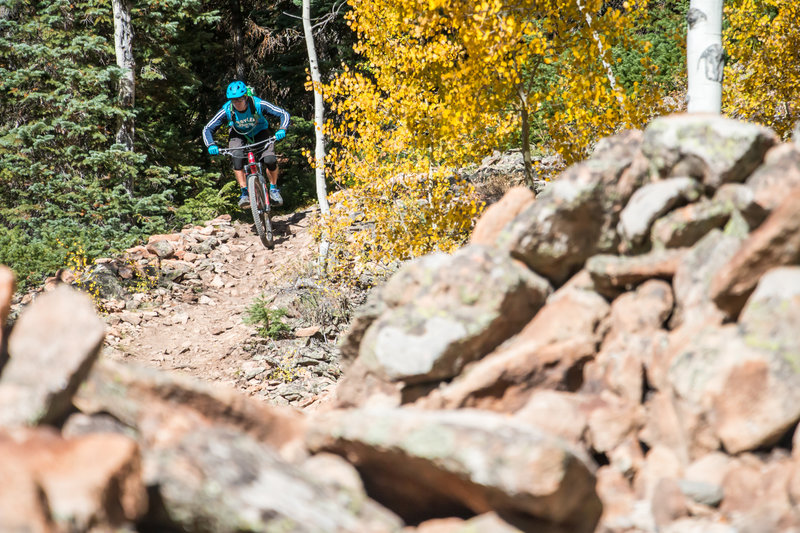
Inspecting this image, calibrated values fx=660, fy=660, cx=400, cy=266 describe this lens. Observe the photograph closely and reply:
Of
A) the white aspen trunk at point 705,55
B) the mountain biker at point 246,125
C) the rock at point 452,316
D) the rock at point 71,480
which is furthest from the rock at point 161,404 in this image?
the mountain biker at point 246,125

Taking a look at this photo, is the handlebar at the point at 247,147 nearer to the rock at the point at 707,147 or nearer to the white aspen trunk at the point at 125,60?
the white aspen trunk at the point at 125,60

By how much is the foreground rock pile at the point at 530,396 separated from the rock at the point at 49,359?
12mm

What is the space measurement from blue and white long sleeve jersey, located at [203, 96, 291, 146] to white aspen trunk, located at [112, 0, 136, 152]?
406 cm

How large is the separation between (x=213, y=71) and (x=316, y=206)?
21.4 feet

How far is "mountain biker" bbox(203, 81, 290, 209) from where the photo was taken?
11.2m

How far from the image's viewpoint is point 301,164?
19453 mm

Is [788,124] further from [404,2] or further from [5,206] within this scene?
[5,206]

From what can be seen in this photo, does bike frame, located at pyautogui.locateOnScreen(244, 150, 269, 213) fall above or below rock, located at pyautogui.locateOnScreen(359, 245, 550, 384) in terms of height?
above

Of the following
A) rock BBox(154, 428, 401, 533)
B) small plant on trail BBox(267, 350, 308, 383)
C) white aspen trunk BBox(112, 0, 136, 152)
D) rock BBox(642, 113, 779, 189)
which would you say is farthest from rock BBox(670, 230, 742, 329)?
white aspen trunk BBox(112, 0, 136, 152)

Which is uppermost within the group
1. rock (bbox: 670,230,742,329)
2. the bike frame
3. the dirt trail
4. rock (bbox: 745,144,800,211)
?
rock (bbox: 745,144,800,211)

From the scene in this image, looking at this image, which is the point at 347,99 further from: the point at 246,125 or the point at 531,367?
the point at 531,367

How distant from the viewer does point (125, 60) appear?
570 inches

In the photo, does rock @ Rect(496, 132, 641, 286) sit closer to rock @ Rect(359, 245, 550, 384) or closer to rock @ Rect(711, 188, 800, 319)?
rock @ Rect(359, 245, 550, 384)

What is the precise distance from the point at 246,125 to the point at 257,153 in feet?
1.75
